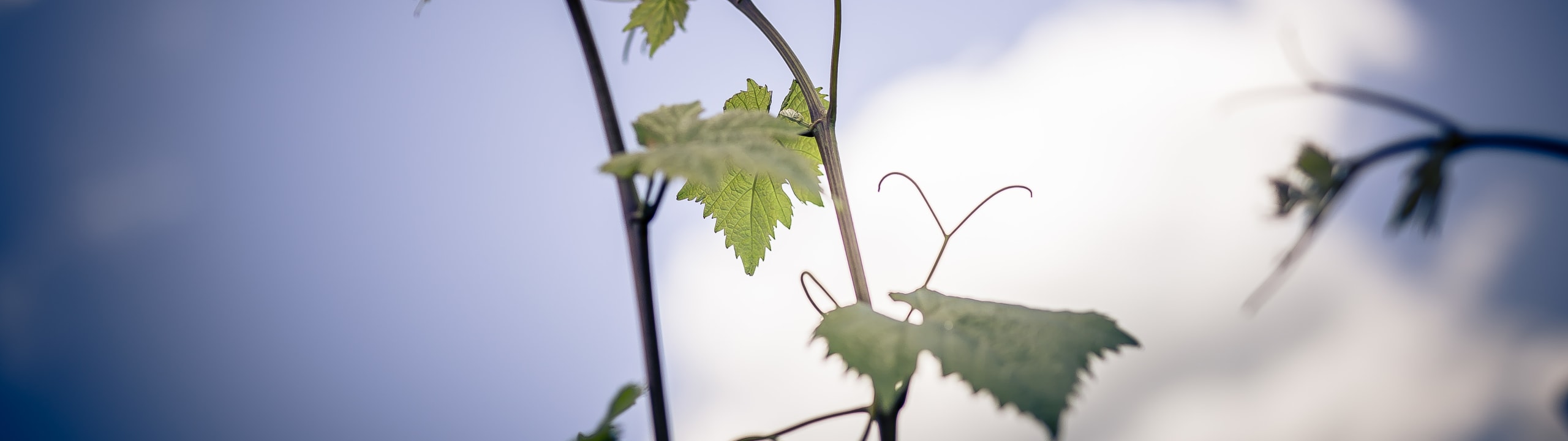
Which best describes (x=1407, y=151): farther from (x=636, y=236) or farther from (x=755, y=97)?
(x=755, y=97)

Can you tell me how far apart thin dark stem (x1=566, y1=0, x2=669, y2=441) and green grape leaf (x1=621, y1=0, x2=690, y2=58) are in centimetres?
6

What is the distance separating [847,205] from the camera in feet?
1.17

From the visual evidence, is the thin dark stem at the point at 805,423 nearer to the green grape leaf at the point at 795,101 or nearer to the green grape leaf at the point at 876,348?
the green grape leaf at the point at 876,348

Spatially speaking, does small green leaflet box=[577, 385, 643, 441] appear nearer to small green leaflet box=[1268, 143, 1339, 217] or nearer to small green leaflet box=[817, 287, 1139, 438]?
small green leaflet box=[817, 287, 1139, 438]

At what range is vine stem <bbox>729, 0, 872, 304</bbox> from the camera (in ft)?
1.12

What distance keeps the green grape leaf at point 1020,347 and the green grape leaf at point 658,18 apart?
0.57 feet

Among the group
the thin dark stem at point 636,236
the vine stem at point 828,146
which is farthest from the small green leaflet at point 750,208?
the thin dark stem at point 636,236

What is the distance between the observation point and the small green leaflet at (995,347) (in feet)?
0.87

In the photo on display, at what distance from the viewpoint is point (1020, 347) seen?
0.29 m

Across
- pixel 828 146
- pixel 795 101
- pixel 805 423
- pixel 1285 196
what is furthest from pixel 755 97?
pixel 1285 196

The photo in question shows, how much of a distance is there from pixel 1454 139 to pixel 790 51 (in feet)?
0.87

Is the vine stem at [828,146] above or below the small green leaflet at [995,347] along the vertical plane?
above

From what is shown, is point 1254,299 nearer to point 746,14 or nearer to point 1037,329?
point 1037,329

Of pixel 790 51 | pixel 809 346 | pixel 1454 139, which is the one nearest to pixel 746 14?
pixel 790 51
